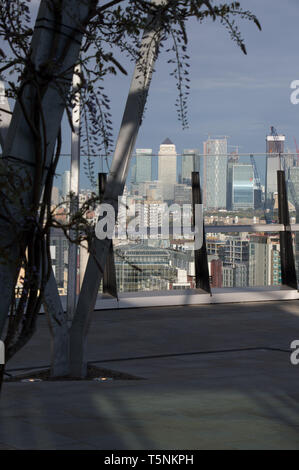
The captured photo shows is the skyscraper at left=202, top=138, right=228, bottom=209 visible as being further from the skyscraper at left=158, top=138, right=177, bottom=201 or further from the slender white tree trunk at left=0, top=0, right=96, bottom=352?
the slender white tree trunk at left=0, top=0, right=96, bottom=352

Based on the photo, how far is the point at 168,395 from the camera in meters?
5.90

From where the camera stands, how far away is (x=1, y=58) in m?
2.52

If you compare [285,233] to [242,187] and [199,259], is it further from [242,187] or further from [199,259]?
[199,259]

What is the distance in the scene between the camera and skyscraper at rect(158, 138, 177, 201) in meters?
12.9

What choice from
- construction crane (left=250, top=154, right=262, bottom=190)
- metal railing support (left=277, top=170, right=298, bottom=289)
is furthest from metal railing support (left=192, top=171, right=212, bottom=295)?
metal railing support (left=277, top=170, right=298, bottom=289)

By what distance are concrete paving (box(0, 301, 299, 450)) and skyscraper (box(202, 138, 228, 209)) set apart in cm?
297

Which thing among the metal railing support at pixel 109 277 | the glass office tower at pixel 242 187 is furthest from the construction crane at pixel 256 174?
the metal railing support at pixel 109 277

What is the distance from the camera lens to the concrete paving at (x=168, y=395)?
4328 millimetres

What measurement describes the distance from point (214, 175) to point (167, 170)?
1623 millimetres

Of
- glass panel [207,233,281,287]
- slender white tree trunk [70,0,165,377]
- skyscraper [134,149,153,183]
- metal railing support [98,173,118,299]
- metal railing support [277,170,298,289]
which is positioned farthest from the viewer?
metal railing support [277,170,298,289]

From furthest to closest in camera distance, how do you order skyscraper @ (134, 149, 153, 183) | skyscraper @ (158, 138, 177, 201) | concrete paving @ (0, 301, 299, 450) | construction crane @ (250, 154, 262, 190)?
construction crane @ (250, 154, 262, 190) → skyscraper @ (158, 138, 177, 201) → skyscraper @ (134, 149, 153, 183) → concrete paving @ (0, 301, 299, 450)

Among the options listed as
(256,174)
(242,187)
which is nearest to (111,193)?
(242,187)
